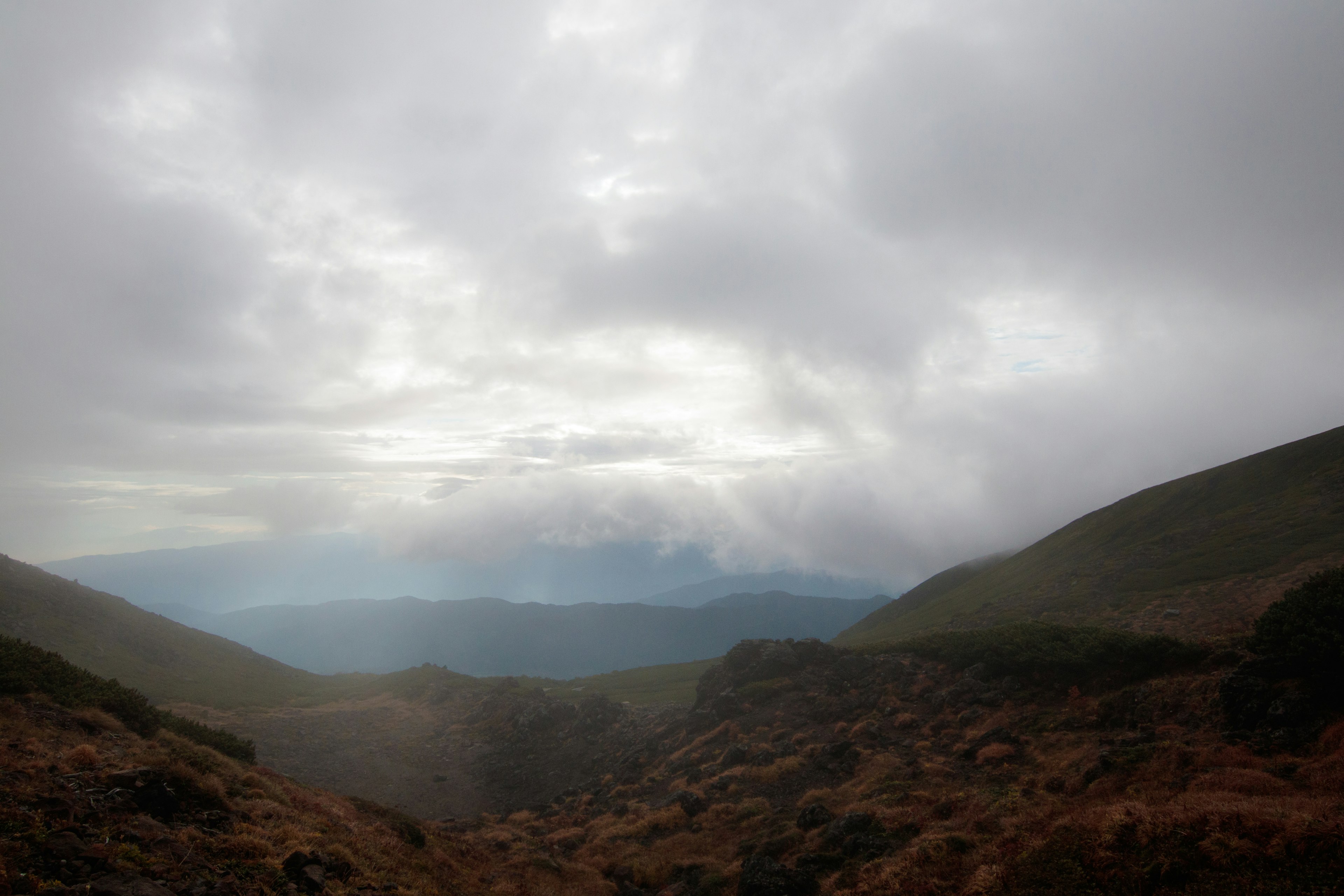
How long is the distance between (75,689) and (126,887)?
15.6 metres

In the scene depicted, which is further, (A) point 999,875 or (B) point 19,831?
(A) point 999,875

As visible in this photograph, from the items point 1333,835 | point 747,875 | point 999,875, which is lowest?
point 747,875

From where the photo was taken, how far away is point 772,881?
53.8ft

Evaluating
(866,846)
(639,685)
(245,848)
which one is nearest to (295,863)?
(245,848)

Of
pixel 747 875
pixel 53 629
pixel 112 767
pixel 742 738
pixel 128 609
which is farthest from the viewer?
A: pixel 128 609

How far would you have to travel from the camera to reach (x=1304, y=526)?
60.6 m

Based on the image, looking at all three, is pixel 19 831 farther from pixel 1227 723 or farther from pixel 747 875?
pixel 1227 723

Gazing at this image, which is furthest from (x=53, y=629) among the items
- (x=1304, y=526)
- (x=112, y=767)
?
(x=1304, y=526)

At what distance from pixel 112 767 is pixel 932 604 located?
4512 inches

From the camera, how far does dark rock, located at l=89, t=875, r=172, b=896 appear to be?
28.7ft

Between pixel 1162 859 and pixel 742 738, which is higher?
pixel 1162 859

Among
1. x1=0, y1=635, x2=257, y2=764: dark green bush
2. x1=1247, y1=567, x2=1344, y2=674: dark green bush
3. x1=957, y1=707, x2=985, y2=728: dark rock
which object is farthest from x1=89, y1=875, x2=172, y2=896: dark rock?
x1=957, y1=707, x2=985, y2=728: dark rock

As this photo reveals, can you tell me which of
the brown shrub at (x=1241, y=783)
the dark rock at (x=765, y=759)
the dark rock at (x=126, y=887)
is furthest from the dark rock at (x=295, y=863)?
the dark rock at (x=765, y=759)

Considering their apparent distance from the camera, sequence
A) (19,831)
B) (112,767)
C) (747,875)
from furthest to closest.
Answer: (747,875)
(112,767)
(19,831)
